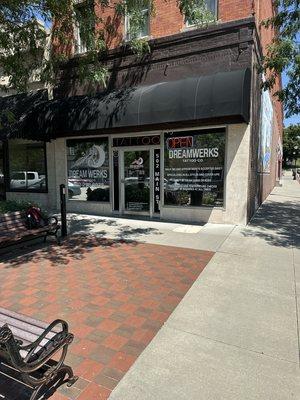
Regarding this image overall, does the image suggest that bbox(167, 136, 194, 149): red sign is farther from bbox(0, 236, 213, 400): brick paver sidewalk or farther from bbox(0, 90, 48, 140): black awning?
bbox(0, 90, 48, 140): black awning

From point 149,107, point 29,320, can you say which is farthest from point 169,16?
point 29,320

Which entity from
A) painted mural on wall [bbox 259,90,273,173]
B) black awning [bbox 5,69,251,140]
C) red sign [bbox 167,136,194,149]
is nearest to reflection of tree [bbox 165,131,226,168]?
red sign [bbox 167,136,194,149]

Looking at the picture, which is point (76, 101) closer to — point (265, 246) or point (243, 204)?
point (243, 204)

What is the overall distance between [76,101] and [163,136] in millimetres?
3053

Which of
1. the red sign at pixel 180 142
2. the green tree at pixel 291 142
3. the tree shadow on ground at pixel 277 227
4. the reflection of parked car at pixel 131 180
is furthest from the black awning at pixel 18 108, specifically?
the green tree at pixel 291 142

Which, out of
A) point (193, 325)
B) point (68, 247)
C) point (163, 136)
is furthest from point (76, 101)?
point (193, 325)

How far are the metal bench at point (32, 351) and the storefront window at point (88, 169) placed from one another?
8465mm

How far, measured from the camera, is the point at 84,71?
297 inches

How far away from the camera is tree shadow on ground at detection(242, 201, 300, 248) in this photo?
769cm

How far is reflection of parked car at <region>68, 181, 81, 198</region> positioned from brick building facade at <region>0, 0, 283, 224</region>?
54mm

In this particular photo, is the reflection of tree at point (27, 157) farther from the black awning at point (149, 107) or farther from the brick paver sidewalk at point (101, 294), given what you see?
the brick paver sidewalk at point (101, 294)

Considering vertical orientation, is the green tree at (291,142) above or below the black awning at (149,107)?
above

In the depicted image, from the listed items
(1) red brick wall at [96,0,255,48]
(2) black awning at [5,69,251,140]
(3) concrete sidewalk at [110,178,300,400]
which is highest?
(1) red brick wall at [96,0,255,48]

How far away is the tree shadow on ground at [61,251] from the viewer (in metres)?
6.11
